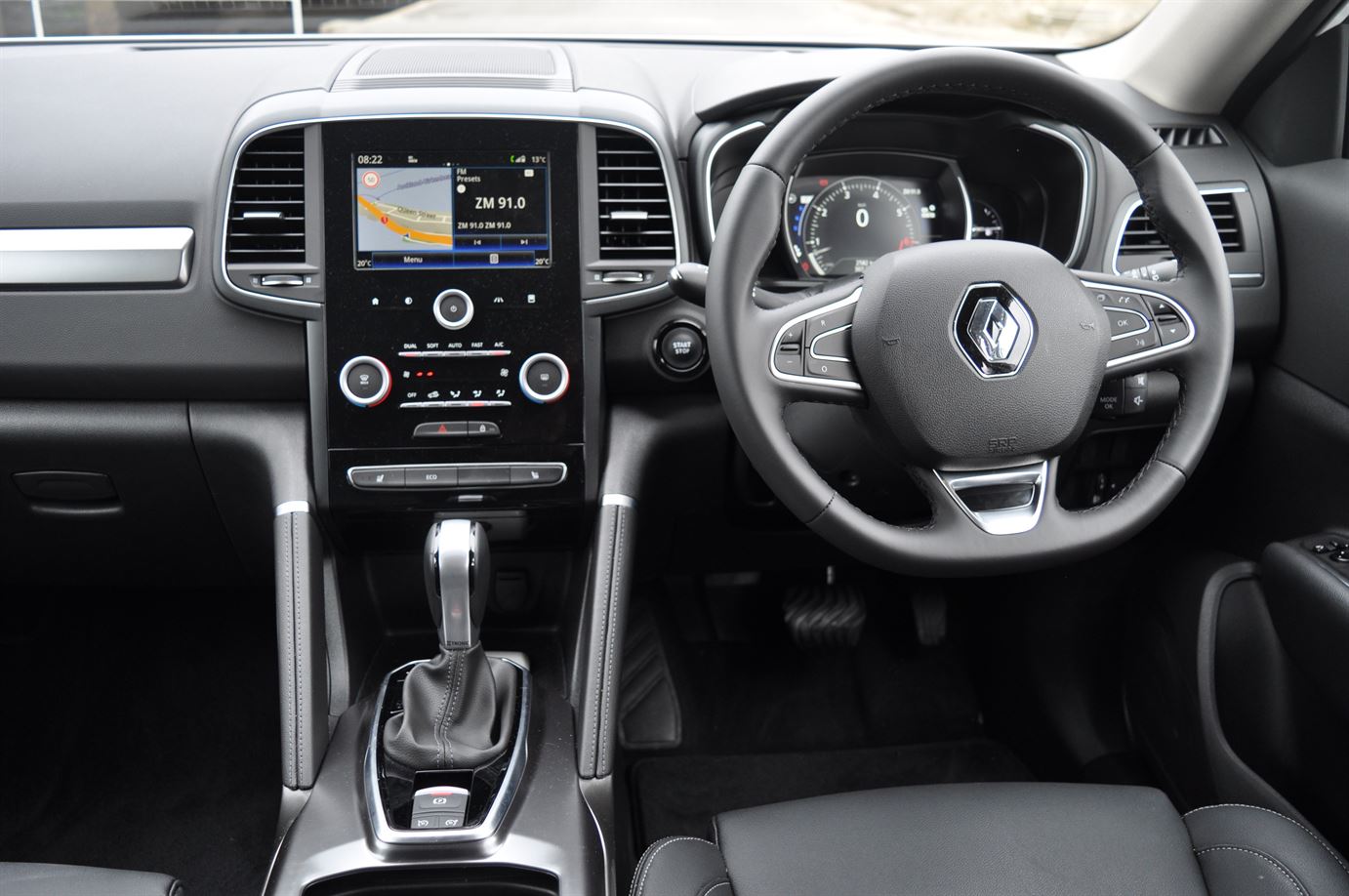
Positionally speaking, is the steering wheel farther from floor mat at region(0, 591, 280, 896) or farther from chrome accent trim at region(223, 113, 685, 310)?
floor mat at region(0, 591, 280, 896)

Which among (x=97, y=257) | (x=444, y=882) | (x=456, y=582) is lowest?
(x=444, y=882)

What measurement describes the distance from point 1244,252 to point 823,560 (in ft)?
2.55

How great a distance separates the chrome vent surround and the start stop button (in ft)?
1.13

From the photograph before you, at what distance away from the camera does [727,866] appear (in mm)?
1086

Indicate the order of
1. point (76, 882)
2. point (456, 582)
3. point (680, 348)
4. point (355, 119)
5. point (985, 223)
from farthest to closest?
point (985, 223), point (680, 348), point (355, 119), point (456, 582), point (76, 882)

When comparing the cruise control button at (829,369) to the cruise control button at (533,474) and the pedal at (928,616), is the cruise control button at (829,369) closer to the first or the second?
the cruise control button at (533,474)

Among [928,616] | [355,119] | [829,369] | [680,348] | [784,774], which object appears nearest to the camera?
[829,369]

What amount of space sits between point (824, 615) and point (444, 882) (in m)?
1.03

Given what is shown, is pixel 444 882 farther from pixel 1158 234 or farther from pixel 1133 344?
pixel 1158 234

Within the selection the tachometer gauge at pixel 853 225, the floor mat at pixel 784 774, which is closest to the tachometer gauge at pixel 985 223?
the tachometer gauge at pixel 853 225

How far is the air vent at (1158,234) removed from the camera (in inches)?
60.2

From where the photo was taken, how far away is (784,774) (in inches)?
78.4

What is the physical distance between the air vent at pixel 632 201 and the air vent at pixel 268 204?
0.37 meters

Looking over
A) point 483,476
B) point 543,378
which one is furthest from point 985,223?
point 483,476
